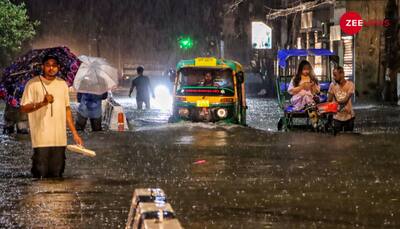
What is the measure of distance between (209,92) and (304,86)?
3.45 m

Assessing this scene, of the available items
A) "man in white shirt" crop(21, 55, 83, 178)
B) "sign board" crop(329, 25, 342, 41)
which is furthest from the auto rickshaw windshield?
"sign board" crop(329, 25, 342, 41)

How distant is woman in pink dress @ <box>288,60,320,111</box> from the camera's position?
20375 millimetres

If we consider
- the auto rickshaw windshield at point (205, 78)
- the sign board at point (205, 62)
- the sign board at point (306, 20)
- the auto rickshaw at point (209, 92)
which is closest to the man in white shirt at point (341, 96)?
the auto rickshaw at point (209, 92)

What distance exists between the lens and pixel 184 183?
40.9 ft

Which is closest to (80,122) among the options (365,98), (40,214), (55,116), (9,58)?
(55,116)

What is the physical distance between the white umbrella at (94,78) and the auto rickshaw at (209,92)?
6.38ft

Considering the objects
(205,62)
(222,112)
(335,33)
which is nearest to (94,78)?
(205,62)

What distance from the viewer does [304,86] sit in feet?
66.7

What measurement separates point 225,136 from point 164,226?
14988 millimetres

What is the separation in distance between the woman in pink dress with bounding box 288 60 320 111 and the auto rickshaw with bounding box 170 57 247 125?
291 cm

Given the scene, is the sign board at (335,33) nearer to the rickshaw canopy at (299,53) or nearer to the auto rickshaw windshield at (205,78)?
the rickshaw canopy at (299,53)

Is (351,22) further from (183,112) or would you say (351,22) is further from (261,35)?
(261,35)

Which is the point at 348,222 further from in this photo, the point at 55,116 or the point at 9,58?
the point at 9,58

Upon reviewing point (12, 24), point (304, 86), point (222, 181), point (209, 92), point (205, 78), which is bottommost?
point (222, 181)
